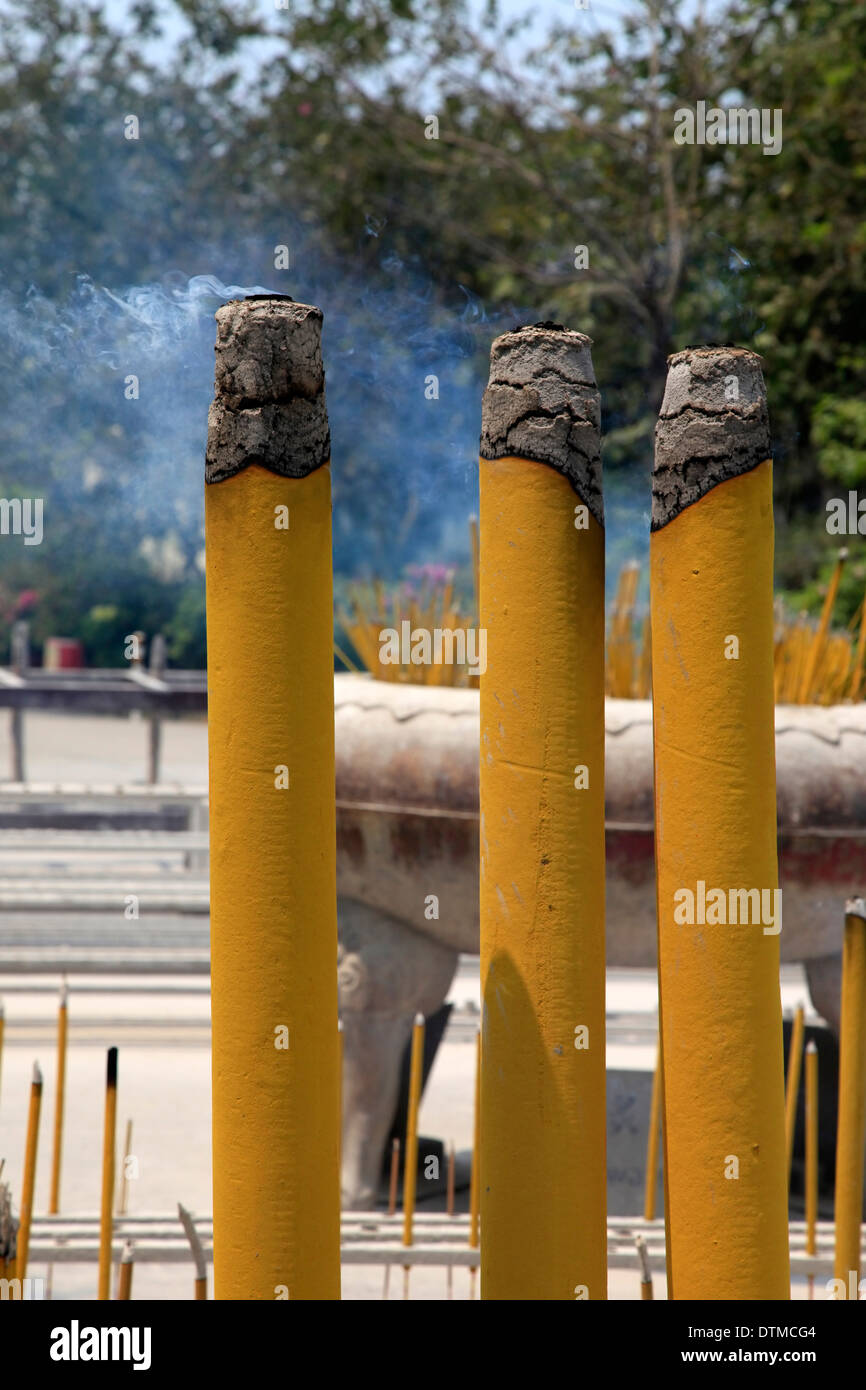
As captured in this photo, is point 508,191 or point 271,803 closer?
point 271,803

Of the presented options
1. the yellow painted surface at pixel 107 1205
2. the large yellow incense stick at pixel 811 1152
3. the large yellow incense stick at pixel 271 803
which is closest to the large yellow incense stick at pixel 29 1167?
the yellow painted surface at pixel 107 1205

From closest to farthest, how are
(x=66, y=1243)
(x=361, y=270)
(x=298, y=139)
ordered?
(x=66, y=1243), (x=361, y=270), (x=298, y=139)

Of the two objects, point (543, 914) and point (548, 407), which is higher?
point (548, 407)

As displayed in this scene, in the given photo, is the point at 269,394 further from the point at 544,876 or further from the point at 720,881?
the point at 720,881

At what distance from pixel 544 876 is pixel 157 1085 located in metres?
5.10

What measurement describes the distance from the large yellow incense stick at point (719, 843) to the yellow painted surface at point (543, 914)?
128 millimetres

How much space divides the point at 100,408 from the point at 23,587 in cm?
916

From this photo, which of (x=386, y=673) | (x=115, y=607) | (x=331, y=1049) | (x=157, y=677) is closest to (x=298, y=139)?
(x=157, y=677)

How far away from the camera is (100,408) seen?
17.0 meters

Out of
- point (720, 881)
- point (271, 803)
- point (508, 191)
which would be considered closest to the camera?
point (271, 803)

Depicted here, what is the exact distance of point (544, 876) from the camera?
2742mm

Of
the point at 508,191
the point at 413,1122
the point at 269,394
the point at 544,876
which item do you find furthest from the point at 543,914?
the point at 508,191
